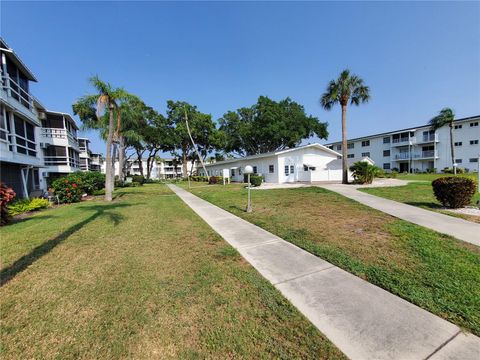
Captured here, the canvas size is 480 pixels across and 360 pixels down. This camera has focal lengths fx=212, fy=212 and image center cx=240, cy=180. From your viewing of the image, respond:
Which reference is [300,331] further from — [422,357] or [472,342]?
[472,342]

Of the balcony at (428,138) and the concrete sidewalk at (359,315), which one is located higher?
the balcony at (428,138)

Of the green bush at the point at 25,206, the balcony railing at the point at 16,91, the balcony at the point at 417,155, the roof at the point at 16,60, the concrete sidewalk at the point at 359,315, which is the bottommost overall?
the concrete sidewalk at the point at 359,315

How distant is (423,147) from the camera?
3869cm

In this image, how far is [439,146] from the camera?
1444 inches

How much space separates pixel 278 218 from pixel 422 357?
5412 millimetres

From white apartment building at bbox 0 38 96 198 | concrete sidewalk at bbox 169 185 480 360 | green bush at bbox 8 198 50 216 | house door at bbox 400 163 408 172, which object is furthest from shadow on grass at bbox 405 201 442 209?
house door at bbox 400 163 408 172

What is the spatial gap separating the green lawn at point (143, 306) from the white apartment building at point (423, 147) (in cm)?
4687

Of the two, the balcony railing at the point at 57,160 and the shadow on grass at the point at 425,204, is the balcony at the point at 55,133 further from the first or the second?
the shadow on grass at the point at 425,204

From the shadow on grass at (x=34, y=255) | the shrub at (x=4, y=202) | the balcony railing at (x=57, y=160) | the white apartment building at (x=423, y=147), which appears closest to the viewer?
the shadow on grass at (x=34, y=255)

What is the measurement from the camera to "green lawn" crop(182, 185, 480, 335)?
2805mm

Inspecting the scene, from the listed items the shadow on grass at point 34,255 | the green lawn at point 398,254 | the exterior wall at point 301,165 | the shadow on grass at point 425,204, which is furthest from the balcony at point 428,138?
the shadow on grass at point 34,255

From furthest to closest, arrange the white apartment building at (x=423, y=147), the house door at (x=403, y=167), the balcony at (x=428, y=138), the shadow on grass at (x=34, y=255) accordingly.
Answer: the house door at (x=403, y=167) → the balcony at (x=428, y=138) → the white apartment building at (x=423, y=147) → the shadow on grass at (x=34, y=255)

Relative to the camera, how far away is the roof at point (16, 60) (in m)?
10.5

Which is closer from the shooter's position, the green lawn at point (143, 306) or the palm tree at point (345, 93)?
the green lawn at point (143, 306)
